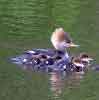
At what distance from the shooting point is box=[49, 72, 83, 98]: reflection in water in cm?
1488

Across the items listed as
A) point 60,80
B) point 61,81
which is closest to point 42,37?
point 60,80

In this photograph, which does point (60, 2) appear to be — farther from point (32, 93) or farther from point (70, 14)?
point (32, 93)

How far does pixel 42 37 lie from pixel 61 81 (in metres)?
4.73

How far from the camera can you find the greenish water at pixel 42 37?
14.8 m

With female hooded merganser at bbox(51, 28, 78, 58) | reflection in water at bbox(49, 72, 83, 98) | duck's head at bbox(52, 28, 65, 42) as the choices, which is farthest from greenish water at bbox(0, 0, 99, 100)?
duck's head at bbox(52, 28, 65, 42)

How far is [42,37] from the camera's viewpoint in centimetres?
2036

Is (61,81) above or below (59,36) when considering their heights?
below

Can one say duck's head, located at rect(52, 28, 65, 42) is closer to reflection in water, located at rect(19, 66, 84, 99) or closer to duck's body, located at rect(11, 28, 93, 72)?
duck's body, located at rect(11, 28, 93, 72)

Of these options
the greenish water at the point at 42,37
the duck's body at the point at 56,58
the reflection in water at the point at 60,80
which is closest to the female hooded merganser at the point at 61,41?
the duck's body at the point at 56,58

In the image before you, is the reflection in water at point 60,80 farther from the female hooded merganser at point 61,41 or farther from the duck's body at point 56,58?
the female hooded merganser at point 61,41

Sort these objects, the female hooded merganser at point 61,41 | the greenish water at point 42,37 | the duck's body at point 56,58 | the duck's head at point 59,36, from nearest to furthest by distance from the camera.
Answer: the greenish water at point 42,37 < the duck's body at point 56,58 < the female hooded merganser at point 61,41 < the duck's head at point 59,36

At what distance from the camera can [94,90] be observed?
586 inches

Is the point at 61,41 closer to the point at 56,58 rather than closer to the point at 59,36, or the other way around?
the point at 59,36

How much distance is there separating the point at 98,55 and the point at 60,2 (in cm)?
982
